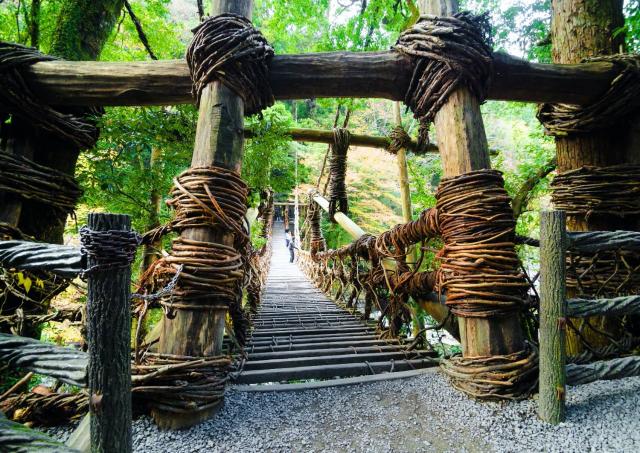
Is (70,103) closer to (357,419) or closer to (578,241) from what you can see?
(357,419)

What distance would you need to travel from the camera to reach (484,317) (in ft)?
3.85

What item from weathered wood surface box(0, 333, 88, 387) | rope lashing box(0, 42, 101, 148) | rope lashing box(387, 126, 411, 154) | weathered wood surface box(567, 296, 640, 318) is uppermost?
rope lashing box(387, 126, 411, 154)

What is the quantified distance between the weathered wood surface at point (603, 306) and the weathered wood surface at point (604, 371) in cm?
20

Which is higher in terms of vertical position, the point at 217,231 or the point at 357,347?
the point at 217,231

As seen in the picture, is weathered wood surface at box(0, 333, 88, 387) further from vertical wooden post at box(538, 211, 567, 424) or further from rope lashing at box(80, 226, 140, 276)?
vertical wooden post at box(538, 211, 567, 424)

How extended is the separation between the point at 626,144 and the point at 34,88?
10.8 feet

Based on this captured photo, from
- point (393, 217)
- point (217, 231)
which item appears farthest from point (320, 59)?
point (393, 217)

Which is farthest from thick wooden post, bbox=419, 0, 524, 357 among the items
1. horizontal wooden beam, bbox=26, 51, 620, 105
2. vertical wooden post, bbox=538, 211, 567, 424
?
horizontal wooden beam, bbox=26, 51, 620, 105

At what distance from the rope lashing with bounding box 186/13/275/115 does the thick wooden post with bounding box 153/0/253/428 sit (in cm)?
5

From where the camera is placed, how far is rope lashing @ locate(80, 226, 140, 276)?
61 centimetres

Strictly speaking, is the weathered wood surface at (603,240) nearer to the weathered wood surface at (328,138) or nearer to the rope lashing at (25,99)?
the rope lashing at (25,99)

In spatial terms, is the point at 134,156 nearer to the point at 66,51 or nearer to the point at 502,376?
the point at 66,51

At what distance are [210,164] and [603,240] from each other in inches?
62.8

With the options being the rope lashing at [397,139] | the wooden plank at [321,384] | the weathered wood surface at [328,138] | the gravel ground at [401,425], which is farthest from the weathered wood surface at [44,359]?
the rope lashing at [397,139]
